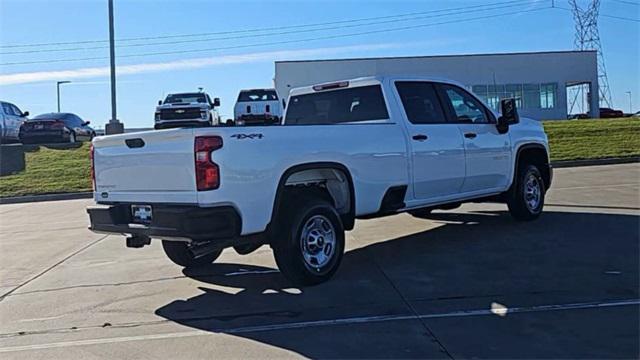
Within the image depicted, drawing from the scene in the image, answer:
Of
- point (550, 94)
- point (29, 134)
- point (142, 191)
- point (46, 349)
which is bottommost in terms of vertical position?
point (46, 349)

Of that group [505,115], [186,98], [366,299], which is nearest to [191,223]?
[366,299]

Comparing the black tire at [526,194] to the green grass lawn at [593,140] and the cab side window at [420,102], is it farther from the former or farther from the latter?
the green grass lawn at [593,140]

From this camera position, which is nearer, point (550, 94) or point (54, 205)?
point (54, 205)

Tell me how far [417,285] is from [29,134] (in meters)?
24.1

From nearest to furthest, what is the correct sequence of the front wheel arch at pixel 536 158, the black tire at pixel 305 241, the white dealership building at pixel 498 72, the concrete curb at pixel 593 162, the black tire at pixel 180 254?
the black tire at pixel 305 241, the black tire at pixel 180 254, the front wheel arch at pixel 536 158, the concrete curb at pixel 593 162, the white dealership building at pixel 498 72

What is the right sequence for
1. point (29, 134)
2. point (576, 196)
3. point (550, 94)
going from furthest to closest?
1. point (550, 94)
2. point (29, 134)
3. point (576, 196)

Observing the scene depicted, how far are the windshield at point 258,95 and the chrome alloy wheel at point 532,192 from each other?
1618 centimetres

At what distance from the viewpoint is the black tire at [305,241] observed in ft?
20.7

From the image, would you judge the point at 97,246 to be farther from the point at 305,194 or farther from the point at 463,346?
the point at 463,346

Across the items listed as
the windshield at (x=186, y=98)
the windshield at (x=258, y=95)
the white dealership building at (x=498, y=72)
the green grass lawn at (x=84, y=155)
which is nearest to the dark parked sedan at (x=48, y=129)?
the green grass lawn at (x=84, y=155)

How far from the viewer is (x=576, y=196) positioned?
12750mm

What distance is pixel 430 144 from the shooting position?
7859 millimetres

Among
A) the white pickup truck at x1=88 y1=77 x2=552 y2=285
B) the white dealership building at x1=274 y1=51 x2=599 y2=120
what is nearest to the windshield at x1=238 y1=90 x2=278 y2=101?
the white pickup truck at x1=88 y1=77 x2=552 y2=285

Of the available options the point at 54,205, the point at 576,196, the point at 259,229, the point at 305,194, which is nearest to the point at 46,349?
the point at 259,229
